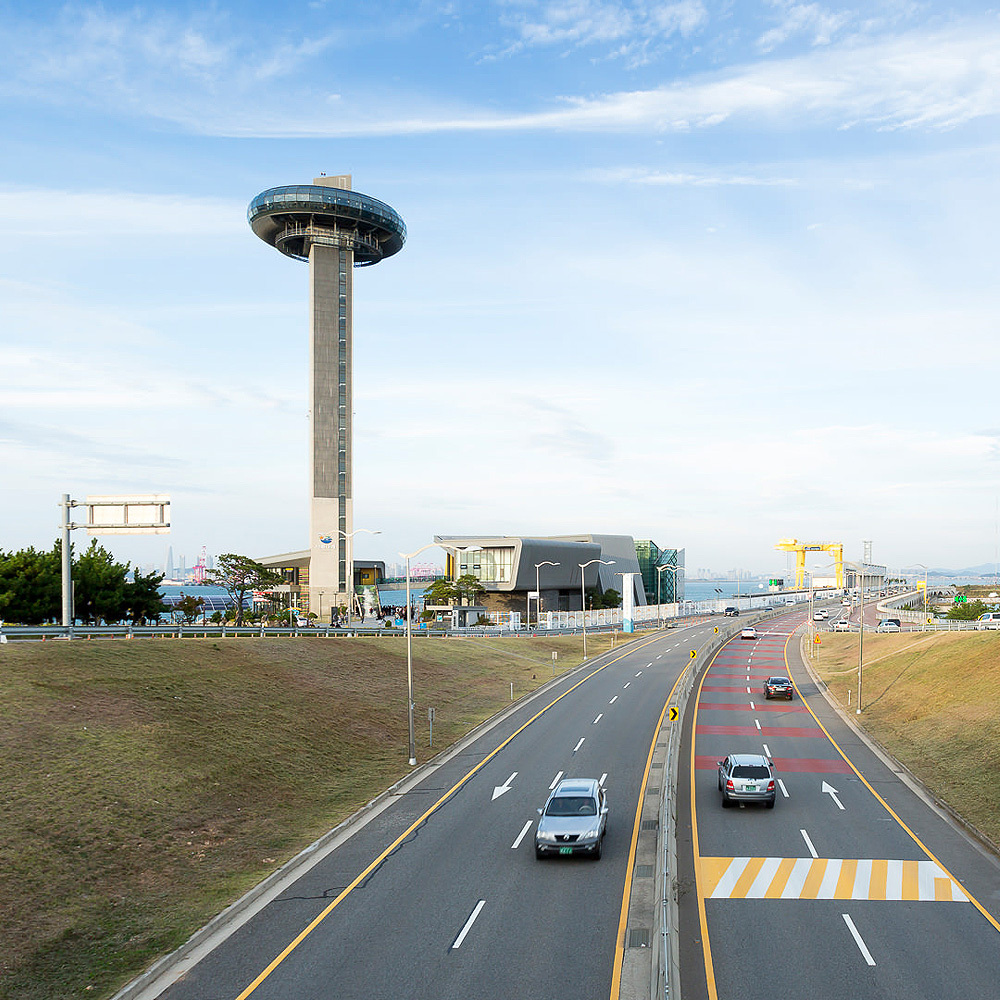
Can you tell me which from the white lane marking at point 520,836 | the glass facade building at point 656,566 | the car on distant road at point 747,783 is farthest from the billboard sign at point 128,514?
the glass facade building at point 656,566

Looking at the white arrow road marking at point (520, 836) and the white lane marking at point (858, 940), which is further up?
the white lane marking at point (858, 940)

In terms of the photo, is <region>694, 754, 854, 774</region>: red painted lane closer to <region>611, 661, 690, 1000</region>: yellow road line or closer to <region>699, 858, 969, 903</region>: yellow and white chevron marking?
<region>611, 661, 690, 1000</region>: yellow road line

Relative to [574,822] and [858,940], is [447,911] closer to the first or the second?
[574,822]

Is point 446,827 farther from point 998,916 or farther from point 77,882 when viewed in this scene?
point 998,916

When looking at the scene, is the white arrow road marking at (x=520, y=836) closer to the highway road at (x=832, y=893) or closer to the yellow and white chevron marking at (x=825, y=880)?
the highway road at (x=832, y=893)

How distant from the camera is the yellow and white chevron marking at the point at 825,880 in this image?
21922mm

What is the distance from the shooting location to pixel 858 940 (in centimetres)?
1902

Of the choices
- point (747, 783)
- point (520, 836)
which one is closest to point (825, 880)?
point (747, 783)

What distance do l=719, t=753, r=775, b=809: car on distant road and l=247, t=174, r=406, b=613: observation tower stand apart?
8824 cm

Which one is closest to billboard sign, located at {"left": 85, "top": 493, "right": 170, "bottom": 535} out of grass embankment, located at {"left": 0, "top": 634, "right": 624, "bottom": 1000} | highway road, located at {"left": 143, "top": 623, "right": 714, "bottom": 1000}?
grass embankment, located at {"left": 0, "top": 634, "right": 624, "bottom": 1000}

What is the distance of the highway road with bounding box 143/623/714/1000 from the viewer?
17125 mm

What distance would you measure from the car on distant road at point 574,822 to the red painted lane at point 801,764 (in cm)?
1313

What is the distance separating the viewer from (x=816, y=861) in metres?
24.7

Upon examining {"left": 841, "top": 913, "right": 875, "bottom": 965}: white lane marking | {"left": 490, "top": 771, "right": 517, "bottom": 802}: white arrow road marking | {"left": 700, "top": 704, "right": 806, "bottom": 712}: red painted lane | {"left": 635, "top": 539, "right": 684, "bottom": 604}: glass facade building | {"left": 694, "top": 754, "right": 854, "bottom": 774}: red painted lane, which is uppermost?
{"left": 635, "top": 539, "right": 684, "bottom": 604}: glass facade building
